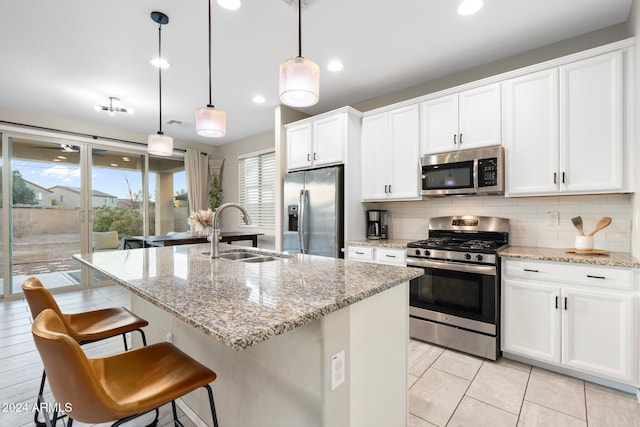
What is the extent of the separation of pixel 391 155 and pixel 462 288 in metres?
1.57

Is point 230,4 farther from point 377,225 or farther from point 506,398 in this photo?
point 506,398

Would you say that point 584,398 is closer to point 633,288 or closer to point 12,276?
point 633,288

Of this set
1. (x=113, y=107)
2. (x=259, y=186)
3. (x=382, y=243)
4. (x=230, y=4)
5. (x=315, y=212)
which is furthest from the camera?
(x=259, y=186)

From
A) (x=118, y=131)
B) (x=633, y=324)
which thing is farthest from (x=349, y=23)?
(x=118, y=131)

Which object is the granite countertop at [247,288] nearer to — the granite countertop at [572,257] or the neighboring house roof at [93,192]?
the granite countertop at [572,257]

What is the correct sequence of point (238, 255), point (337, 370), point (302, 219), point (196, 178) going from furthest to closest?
point (196, 178)
point (302, 219)
point (238, 255)
point (337, 370)

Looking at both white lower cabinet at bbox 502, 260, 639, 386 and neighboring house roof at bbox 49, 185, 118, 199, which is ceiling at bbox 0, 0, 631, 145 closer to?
neighboring house roof at bbox 49, 185, 118, 199

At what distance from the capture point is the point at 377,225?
360cm

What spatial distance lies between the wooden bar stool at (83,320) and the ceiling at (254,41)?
1970 millimetres

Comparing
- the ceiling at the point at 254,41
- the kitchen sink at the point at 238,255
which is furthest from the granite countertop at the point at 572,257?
the kitchen sink at the point at 238,255

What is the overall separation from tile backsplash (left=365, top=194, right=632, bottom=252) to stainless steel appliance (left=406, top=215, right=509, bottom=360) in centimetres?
12

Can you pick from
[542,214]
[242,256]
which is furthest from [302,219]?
[542,214]

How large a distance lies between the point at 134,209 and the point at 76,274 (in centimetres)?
132

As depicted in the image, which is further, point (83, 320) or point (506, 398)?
point (506, 398)
